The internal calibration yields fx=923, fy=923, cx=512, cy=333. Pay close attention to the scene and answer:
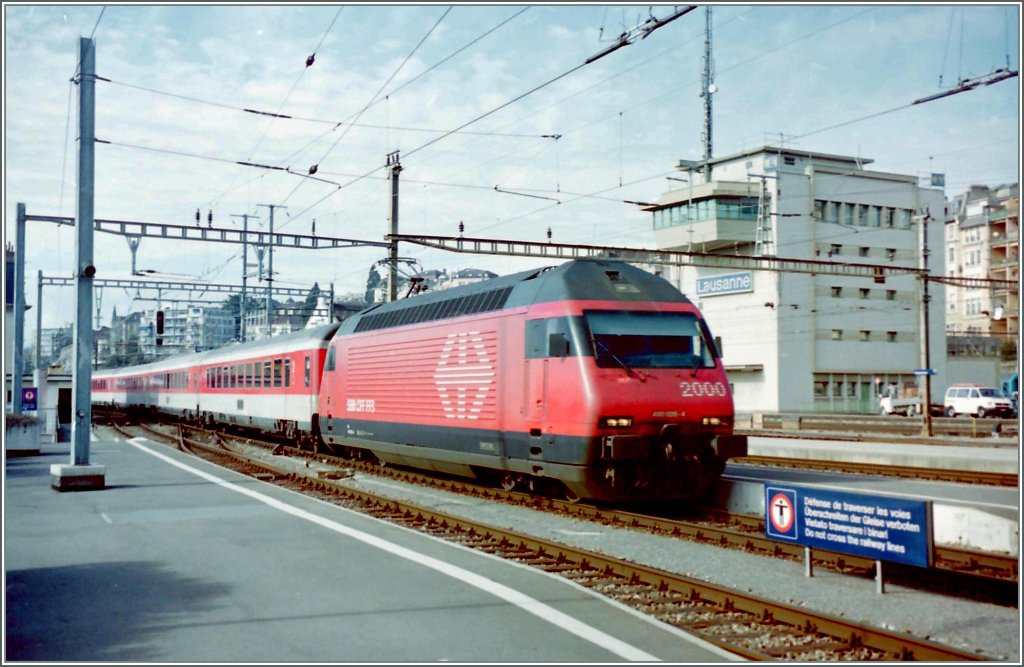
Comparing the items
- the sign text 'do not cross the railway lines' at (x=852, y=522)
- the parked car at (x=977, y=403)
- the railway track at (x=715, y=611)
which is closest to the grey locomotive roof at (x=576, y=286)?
Answer: the railway track at (x=715, y=611)

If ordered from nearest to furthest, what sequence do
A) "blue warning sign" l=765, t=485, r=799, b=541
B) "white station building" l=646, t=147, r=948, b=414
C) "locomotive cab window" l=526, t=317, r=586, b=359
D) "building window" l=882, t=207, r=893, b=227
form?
"blue warning sign" l=765, t=485, r=799, b=541 < "locomotive cab window" l=526, t=317, r=586, b=359 < "white station building" l=646, t=147, r=948, b=414 < "building window" l=882, t=207, r=893, b=227

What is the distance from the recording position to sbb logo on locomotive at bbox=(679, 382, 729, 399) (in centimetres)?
1373

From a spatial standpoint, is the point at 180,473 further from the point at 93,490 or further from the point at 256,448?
the point at 256,448

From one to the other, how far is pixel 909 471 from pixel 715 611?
14445 millimetres

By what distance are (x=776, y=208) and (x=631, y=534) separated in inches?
1833

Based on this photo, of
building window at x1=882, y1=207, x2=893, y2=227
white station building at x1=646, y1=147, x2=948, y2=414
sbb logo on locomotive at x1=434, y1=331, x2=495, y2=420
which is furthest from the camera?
building window at x1=882, y1=207, x2=893, y2=227

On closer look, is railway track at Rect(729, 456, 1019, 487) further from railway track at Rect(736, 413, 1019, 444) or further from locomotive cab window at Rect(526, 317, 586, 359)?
railway track at Rect(736, 413, 1019, 444)

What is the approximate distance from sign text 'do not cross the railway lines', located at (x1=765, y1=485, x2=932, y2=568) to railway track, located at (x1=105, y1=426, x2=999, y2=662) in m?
1.66

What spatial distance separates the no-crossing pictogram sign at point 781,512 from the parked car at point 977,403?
38.0m

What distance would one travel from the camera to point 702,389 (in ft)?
45.7

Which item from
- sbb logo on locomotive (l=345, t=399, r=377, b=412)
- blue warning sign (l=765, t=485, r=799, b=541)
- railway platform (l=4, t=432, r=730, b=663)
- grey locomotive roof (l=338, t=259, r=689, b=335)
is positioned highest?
grey locomotive roof (l=338, t=259, r=689, b=335)

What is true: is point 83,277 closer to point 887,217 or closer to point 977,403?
point 977,403

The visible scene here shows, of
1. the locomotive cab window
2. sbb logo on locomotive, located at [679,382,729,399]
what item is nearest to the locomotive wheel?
the locomotive cab window

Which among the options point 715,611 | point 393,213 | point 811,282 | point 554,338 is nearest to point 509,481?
point 554,338
